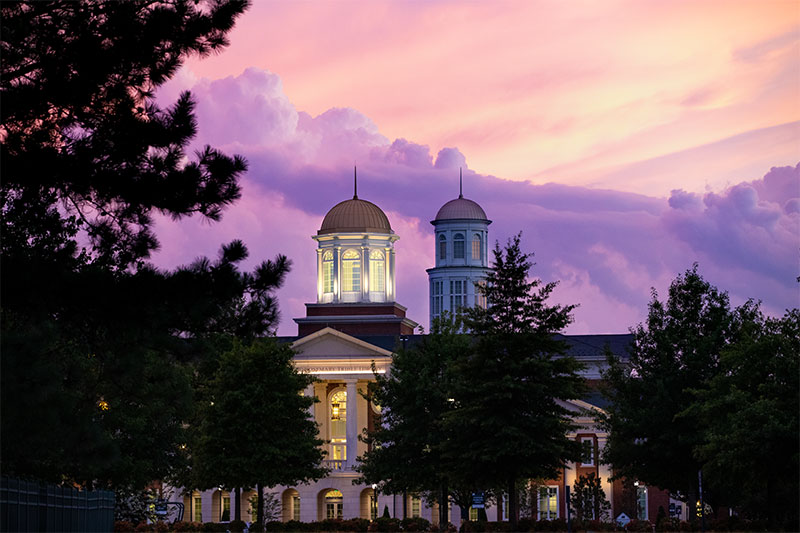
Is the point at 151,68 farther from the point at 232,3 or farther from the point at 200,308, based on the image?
the point at 200,308

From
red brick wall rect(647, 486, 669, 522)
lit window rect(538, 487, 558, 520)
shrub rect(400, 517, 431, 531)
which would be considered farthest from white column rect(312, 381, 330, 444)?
shrub rect(400, 517, 431, 531)

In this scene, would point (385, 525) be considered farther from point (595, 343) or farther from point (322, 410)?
point (595, 343)

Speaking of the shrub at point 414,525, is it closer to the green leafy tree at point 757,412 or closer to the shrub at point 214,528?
the shrub at point 214,528

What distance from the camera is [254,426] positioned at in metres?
70.1

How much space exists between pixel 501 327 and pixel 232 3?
1296 inches

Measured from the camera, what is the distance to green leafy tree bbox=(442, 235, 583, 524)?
5497 centimetres

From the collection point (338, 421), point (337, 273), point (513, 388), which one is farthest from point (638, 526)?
point (337, 273)

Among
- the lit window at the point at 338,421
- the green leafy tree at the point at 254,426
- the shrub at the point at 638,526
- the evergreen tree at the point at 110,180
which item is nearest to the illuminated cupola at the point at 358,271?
the lit window at the point at 338,421

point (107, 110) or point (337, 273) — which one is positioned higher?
point (337, 273)

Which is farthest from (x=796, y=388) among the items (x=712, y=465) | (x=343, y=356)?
(x=343, y=356)

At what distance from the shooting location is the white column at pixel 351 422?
103 metres

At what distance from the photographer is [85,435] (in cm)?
2391

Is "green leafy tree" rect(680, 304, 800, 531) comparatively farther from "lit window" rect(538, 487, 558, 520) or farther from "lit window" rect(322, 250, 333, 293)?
"lit window" rect(322, 250, 333, 293)

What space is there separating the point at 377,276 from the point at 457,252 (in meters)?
26.3
